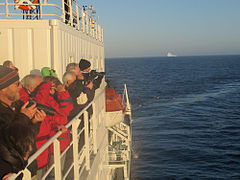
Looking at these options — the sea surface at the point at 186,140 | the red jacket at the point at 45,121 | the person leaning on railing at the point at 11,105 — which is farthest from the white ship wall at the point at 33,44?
the sea surface at the point at 186,140

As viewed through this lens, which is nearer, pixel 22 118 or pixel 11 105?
pixel 22 118

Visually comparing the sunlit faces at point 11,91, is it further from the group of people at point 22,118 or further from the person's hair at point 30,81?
the person's hair at point 30,81

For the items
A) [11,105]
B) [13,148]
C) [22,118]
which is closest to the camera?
[13,148]

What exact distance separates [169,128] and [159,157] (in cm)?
856

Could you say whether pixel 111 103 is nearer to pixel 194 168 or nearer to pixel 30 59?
→ pixel 30 59

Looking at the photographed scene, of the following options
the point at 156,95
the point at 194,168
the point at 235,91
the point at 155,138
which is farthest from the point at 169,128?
the point at 235,91

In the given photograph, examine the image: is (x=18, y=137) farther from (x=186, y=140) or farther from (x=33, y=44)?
(x=186, y=140)

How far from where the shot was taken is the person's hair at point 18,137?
2.46 meters

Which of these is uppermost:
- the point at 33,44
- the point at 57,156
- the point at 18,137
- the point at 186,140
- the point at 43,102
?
the point at 33,44

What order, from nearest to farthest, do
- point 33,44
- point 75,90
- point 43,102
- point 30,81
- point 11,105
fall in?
point 11,105, point 43,102, point 30,81, point 75,90, point 33,44

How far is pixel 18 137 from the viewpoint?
8.17 ft

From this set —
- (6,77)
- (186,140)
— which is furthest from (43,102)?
(186,140)

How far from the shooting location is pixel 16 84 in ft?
9.37

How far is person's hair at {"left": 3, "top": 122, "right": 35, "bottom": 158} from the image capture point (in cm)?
246
